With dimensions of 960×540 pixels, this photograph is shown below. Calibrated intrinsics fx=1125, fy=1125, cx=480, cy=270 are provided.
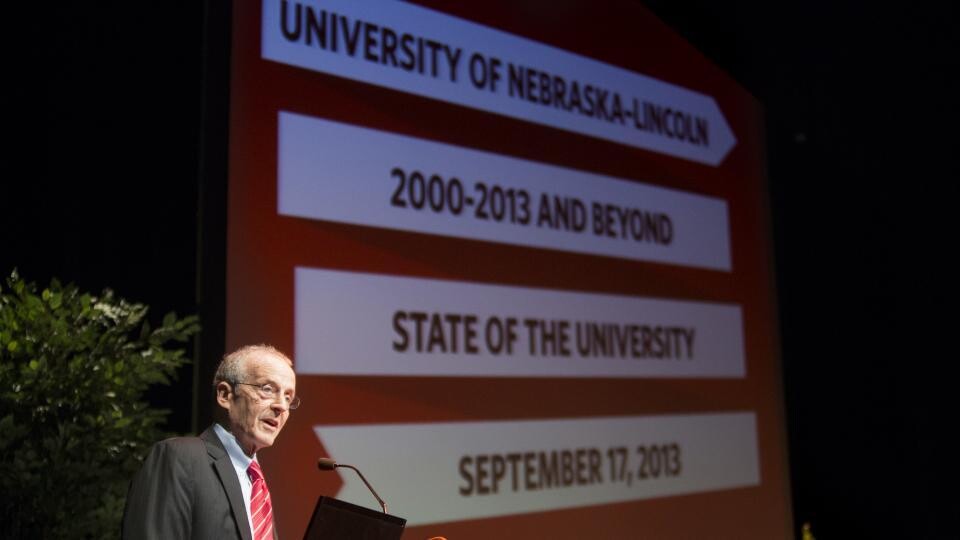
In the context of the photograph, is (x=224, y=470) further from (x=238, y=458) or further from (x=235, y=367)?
(x=235, y=367)

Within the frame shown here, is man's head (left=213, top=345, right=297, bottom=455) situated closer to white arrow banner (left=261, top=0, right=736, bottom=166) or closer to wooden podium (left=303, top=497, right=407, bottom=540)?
wooden podium (left=303, top=497, right=407, bottom=540)

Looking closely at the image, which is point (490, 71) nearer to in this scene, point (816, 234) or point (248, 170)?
point (248, 170)

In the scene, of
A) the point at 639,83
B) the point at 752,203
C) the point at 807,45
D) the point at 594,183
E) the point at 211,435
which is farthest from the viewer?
the point at 807,45

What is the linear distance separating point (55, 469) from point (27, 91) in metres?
1.20

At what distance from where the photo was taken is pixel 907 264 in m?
5.70

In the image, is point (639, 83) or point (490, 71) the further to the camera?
point (639, 83)

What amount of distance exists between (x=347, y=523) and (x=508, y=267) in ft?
7.37

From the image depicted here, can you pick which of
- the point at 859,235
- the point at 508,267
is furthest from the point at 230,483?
the point at 859,235

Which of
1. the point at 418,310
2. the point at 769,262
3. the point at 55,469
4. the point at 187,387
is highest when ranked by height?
the point at 769,262

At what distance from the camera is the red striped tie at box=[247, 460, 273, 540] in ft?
7.11

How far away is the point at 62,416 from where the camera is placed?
2.68m

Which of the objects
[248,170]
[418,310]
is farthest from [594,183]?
[248,170]

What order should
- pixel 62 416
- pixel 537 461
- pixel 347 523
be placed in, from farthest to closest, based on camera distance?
pixel 537 461
pixel 62 416
pixel 347 523

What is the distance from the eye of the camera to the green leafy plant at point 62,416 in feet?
8.45
